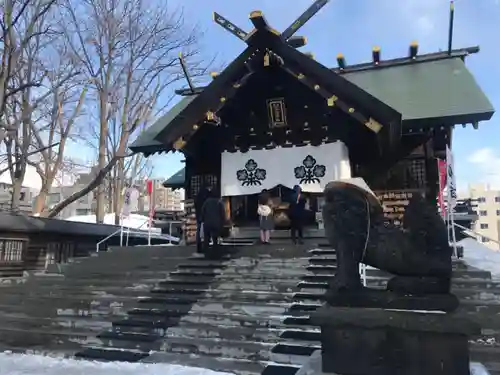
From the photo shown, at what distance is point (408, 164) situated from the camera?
12.1 meters

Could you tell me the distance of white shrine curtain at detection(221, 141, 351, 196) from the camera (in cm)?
1164

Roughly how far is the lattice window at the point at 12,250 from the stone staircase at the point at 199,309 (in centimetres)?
645

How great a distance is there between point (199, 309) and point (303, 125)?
6.90 metres

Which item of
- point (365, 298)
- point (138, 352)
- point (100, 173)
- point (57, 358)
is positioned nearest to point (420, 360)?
point (365, 298)

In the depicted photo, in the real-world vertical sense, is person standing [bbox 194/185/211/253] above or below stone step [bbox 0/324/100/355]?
above

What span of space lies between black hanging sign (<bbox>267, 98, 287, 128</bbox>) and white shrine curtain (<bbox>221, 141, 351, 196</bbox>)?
0.94 m

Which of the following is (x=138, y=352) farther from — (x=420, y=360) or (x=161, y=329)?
(x=420, y=360)

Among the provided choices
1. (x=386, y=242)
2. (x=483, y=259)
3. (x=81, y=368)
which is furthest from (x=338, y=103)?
(x=81, y=368)

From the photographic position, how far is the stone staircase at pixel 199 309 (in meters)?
6.49

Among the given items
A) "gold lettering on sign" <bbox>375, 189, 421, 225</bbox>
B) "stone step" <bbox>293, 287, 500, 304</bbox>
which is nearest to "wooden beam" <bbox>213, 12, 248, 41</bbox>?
"gold lettering on sign" <bbox>375, 189, 421, 225</bbox>

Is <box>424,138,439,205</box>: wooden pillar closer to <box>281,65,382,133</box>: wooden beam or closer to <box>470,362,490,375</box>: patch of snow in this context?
<box>281,65,382,133</box>: wooden beam

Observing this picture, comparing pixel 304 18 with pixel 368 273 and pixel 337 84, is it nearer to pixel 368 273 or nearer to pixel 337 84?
pixel 337 84

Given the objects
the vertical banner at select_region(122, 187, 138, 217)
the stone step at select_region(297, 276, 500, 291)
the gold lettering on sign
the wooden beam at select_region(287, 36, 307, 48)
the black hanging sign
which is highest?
the wooden beam at select_region(287, 36, 307, 48)

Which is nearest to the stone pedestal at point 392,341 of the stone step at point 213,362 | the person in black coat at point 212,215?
the stone step at point 213,362
